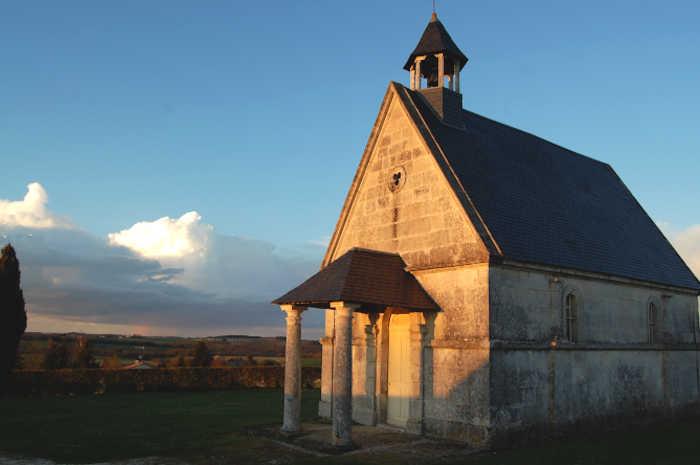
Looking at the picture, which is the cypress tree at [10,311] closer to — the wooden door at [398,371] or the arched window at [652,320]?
the wooden door at [398,371]

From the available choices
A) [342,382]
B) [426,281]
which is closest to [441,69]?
[426,281]

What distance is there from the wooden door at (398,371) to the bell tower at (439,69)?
7.11 m

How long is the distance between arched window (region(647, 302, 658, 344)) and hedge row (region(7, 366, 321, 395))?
893 inches

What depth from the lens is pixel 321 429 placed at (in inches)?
705

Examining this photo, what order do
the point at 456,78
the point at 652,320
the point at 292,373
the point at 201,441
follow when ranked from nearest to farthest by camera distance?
the point at 201,441 → the point at 292,373 → the point at 456,78 → the point at 652,320

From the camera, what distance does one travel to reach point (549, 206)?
794 inches

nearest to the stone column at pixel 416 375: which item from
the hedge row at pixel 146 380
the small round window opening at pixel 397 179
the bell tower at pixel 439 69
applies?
the small round window opening at pixel 397 179

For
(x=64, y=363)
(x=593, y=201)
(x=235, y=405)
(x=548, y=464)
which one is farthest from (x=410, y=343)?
(x=64, y=363)

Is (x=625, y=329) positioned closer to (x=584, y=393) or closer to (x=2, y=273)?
(x=584, y=393)

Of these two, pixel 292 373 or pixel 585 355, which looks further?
pixel 585 355

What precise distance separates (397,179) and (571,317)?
6.87 metres

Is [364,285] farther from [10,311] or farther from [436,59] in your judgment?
[10,311]

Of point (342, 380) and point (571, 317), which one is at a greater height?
point (571, 317)

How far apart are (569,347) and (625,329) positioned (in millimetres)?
3826
